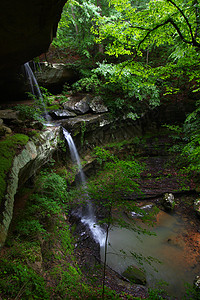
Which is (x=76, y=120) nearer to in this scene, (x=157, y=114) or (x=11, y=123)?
(x=11, y=123)

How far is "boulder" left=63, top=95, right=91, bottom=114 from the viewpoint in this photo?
9.50m

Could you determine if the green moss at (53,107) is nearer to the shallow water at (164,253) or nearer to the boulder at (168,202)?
the shallow water at (164,253)

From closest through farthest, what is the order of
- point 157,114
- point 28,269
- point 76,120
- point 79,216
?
point 28,269 < point 79,216 < point 76,120 < point 157,114

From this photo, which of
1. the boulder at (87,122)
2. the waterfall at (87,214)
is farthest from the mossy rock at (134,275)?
the boulder at (87,122)

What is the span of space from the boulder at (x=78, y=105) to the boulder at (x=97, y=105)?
0.29 m

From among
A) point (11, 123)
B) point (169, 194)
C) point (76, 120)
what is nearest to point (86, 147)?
point (76, 120)

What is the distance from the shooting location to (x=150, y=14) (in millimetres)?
3467

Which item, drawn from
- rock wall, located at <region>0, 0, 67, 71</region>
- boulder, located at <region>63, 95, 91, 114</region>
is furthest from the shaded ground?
rock wall, located at <region>0, 0, 67, 71</region>

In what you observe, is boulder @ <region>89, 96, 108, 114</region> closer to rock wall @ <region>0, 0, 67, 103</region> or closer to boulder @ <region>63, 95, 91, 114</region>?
boulder @ <region>63, 95, 91, 114</region>

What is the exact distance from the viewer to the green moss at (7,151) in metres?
2.95

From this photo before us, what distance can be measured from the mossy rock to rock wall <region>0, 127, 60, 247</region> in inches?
154

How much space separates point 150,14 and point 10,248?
6.27m

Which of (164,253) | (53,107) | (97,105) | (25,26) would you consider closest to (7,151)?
(25,26)

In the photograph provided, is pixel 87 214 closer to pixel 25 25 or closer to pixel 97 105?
pixel 25 25
